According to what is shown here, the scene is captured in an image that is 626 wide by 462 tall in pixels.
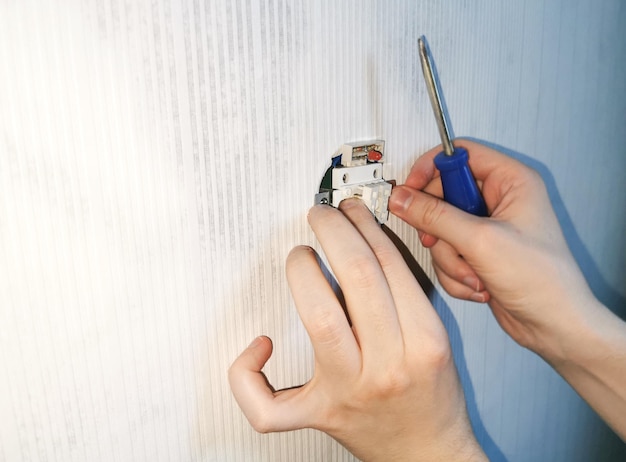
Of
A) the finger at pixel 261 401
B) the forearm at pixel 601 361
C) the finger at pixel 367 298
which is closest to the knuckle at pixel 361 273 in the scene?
the finger at pixel 367 298

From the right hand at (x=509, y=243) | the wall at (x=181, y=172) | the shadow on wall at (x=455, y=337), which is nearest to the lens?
the wall at (x=181, y=172)

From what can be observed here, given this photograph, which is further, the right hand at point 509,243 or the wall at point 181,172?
the right hand at point 509,243

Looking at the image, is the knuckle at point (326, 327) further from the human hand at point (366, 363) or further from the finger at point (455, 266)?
the finger at point (455, 266)

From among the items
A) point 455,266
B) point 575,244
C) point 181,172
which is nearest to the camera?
point 181,172

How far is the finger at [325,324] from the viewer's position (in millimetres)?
385

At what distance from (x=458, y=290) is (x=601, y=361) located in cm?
14

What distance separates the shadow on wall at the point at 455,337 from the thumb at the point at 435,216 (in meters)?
0.04

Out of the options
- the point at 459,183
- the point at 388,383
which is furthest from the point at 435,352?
the point at 459,183

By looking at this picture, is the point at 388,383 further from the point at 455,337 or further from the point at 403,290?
the point at 455,337

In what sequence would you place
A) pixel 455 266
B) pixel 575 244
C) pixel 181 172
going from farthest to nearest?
1. pixel 575 244
2. pixel 455 266
3. pixel 181 172

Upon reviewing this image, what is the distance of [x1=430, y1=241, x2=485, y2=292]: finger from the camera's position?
0.51m

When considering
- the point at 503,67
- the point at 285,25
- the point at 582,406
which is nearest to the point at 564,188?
the point at 503,67

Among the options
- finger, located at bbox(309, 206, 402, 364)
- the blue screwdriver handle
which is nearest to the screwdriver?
the blue screwdriver handle

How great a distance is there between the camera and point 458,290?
538mm
